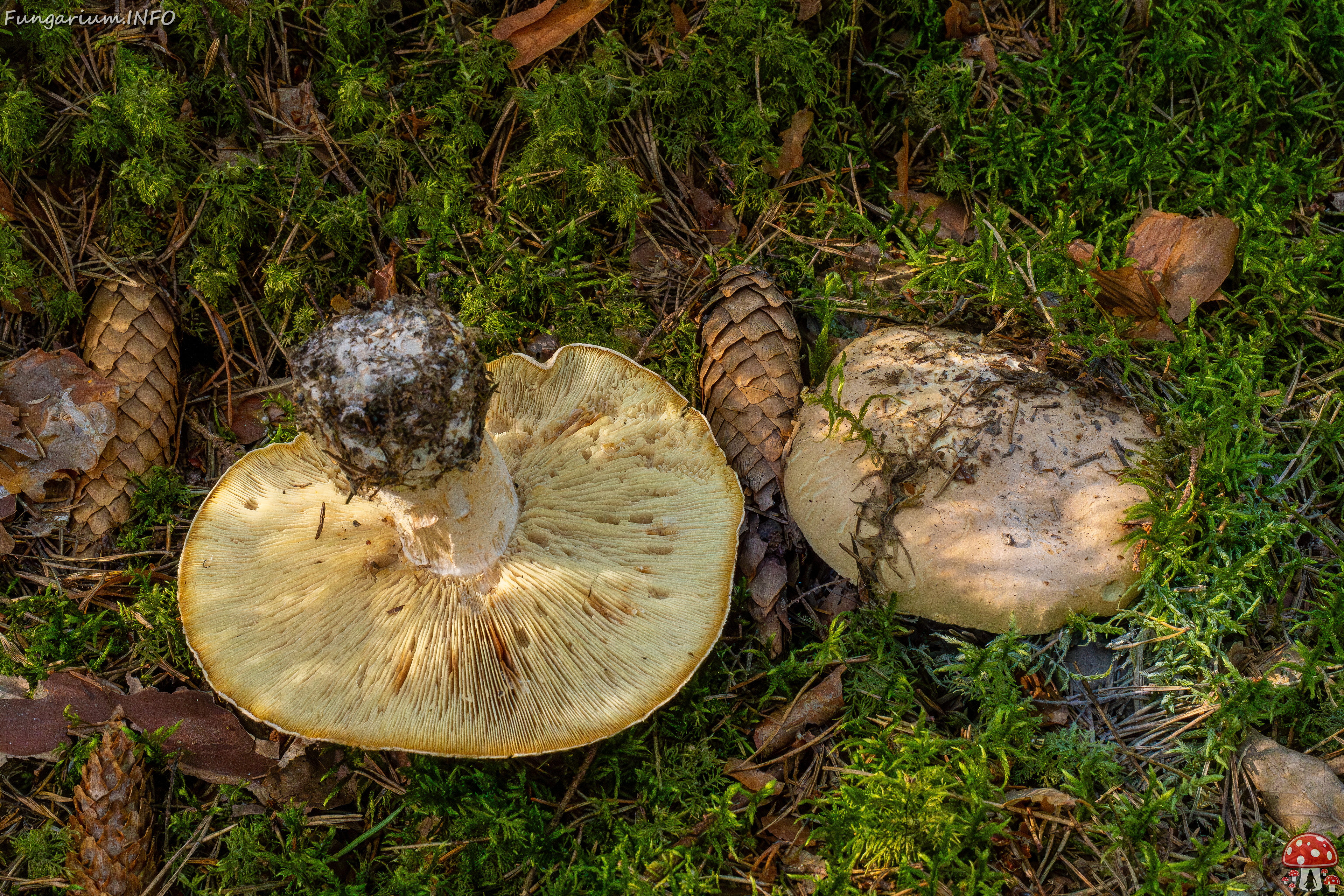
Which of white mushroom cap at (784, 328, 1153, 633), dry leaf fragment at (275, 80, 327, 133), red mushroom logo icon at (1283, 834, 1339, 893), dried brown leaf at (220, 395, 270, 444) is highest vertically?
dry leaf fragment at (275, 80, 327, 133)

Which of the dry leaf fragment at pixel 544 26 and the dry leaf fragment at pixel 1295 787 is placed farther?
the dry leaf fragment at pixel 544 26

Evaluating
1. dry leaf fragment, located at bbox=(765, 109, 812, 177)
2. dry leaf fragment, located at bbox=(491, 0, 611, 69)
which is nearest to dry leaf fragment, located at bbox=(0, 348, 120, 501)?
dry leaf fragment, located at bbox=(491, 0, 611, 69)

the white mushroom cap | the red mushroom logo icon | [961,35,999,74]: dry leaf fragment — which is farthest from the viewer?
[961,35,999,74]: dry leaf fragment

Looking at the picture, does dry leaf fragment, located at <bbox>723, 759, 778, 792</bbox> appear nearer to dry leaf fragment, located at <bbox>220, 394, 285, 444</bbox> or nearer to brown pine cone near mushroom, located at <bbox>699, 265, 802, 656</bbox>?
brown pine cone near mushroom, located at <bbox>699, 265, 802, 656</bbox>

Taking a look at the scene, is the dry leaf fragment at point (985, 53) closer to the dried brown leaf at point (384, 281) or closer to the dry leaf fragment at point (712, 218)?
the dry leaf fragment at point (712, 218)

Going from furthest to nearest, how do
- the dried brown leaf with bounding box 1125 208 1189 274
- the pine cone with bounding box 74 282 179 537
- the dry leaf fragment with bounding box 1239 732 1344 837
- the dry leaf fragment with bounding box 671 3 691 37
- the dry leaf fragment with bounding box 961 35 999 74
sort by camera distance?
1. the dry leaf fragment with bounding box 961 35 999 74
2. the dry leaf fragment with bounding box 671 3 691 37
3. the dried brown leaf with bounding box 1125 208 1189 274
4. the pine cone with bounding box 74 282 179 537
5. the dry leaf fragment with bounding box 1239 732 1344 837

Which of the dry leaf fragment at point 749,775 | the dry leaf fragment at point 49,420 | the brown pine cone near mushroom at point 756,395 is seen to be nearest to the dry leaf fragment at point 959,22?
the brown pine cone near mushroom at point 756,395

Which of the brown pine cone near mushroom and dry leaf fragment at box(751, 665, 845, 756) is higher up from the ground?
the brown pine cone near mushroom
